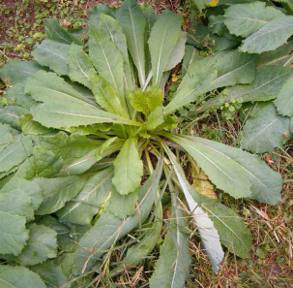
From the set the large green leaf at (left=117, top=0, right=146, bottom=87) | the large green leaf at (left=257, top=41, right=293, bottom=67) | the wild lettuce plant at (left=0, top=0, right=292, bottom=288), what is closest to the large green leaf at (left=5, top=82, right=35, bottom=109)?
the wild lettuce plant at (left=0, top=0, right=292, bottom=288)

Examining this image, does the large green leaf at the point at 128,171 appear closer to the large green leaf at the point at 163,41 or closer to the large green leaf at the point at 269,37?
the large green leaf at the point at 163,41

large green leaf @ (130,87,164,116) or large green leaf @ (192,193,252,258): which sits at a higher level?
large green leaf @ (130,87,164,116)

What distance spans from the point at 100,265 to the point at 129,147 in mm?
661

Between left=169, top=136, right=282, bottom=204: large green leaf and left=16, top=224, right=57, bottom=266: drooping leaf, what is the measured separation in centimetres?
90

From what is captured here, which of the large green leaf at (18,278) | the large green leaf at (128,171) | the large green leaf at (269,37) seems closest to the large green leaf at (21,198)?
the large green leaf at (18,278)

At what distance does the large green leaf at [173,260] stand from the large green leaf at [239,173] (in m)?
0.32

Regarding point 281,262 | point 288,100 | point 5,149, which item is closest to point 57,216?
point 5,149

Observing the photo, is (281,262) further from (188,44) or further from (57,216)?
(188,44)

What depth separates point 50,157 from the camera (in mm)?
2254

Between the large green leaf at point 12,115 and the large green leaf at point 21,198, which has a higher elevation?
the large green leaf at point 12,115

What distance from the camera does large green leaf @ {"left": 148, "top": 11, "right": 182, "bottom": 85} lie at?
2.65 m

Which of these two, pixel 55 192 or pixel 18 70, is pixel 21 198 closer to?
pixel 55 192

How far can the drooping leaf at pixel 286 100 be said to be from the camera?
7.88 feet

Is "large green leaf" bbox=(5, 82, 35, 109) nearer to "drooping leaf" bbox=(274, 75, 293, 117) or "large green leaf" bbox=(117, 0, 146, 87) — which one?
"large green leaf" bbox=(117, 0, 146, 87)
